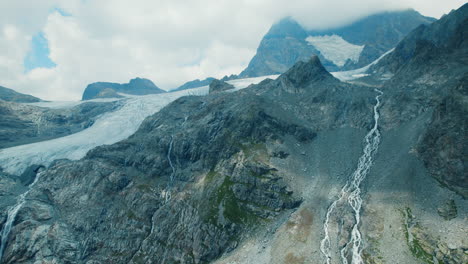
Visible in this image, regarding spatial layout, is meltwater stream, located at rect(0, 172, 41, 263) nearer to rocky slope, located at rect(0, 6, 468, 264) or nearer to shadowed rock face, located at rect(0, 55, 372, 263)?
rocky slope, located at rect(0, 6, 468, 264)

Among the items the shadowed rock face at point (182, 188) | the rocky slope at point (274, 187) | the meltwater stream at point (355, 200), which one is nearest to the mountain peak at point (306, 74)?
the shadowed rock face at point (182, 188)

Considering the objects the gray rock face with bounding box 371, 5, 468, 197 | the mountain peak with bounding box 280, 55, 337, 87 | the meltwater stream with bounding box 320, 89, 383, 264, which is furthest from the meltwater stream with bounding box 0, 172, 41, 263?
the mountain peak with bounding box 280, 55, 337, 87

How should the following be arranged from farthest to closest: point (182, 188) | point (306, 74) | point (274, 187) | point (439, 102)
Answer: point (306, 74), point (182, 188), point (439, 102), point (274, 187)

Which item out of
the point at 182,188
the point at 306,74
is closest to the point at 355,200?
the point at 182,188

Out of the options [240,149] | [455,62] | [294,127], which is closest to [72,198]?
[240,149]

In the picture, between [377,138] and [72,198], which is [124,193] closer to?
[72,198]

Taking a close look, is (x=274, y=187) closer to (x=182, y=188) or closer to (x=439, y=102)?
(x=182, y=188)
